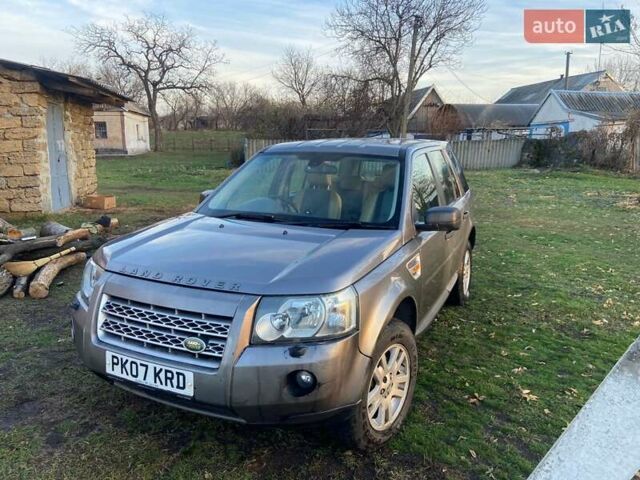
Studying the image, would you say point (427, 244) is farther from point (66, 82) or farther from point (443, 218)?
point (66, 82)

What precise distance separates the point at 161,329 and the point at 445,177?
3.06 m

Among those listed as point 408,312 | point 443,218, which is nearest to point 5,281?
A: point 408,312

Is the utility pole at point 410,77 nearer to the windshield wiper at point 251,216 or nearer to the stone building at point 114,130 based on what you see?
the stone building at point 114,130

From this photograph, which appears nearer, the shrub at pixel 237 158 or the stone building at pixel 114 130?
the shrub at pixel 237 158

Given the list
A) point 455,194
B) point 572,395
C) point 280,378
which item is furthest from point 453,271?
point 280,378

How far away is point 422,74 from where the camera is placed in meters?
31.5

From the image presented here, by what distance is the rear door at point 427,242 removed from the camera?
341 cm

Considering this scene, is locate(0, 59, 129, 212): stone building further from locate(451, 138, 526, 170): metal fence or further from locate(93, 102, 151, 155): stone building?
locate(93, 102, 151, 155): stone building

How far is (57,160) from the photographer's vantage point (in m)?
10.5

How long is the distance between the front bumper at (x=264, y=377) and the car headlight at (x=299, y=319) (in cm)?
4

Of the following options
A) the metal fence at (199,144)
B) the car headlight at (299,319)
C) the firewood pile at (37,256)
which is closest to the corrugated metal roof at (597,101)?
the metal fence at (199,144)

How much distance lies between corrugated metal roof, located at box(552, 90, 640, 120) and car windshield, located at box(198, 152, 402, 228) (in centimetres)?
3880

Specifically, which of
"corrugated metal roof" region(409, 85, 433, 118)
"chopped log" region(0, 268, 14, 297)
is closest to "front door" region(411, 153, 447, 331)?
"chopped log" region(0, 268, 14, 297)

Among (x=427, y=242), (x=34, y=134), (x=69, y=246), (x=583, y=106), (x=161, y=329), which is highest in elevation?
(x=583, y=106)
